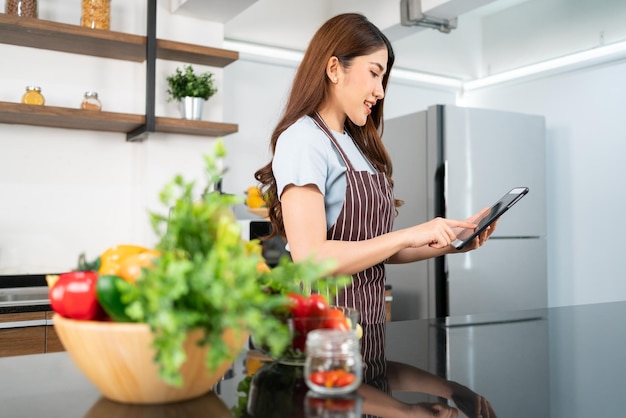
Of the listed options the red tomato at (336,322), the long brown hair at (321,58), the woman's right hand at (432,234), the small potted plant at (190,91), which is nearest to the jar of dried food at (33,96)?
the small potted plant at (190,91)

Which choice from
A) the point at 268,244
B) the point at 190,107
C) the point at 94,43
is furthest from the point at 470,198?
the point at 94,43

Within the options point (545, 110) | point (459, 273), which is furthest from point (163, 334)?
point (545, 110)

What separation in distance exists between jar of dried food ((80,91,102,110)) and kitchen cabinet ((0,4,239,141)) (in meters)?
0.07

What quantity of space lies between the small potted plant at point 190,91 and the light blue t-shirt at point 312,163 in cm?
148

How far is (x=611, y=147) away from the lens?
3658mm

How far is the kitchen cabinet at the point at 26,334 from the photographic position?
7.37 ft

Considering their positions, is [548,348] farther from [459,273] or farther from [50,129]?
[50,129]

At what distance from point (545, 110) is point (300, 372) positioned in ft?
12.0

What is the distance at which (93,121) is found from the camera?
2732 mm

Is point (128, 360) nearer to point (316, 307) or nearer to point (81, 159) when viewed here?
point (316, 307)

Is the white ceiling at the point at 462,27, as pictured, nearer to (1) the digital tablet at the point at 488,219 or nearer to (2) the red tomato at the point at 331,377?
(1) the digital tablet at the point at 488,219

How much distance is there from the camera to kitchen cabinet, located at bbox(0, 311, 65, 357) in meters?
2.25

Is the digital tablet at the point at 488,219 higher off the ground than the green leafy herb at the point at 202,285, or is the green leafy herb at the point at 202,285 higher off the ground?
the digital tablet at the point at 488,219

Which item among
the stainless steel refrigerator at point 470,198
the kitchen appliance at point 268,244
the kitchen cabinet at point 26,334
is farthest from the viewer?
the stainless steel refrigerator at point 470,198
